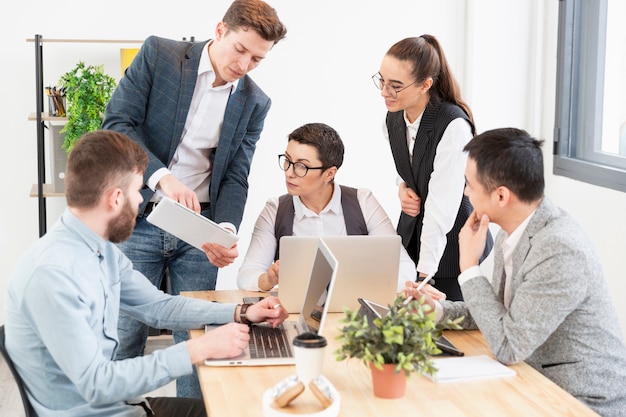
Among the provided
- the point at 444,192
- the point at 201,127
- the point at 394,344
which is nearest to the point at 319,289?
the point at 394,344

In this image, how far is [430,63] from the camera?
8.49ft

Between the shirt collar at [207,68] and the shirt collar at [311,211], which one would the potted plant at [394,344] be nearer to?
the shirt collar at [311,211]

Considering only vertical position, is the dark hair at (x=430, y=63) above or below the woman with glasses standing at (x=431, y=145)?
above

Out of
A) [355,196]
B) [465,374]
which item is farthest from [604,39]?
[465,374]

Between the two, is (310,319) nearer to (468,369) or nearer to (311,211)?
(468,369)

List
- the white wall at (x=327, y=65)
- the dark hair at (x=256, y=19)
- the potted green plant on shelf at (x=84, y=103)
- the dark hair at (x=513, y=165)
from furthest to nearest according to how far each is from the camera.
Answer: the white wall at (x=327, y=65) < the potted green plant on shelf at (x=84, y=103) < the dark hair at (x=256, y=19) < the dark hair at (x=513, y=165)

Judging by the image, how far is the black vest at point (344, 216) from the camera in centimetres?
267

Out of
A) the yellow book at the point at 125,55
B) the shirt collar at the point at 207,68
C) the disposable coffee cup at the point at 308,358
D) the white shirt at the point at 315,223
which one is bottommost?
the disposable coffee cup at the point at 308,358

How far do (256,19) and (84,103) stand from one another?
1602mm

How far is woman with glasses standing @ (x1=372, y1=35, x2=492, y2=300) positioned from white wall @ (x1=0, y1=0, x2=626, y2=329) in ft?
4.47

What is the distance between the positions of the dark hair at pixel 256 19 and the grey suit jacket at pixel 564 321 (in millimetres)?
1027

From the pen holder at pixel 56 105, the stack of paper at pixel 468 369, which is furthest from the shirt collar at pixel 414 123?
the pen holder at pixel 56 105

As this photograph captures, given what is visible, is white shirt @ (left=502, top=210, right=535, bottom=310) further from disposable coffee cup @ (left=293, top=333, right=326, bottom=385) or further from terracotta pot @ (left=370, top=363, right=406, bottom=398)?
disposable coffee cup @ (left=293, top=333, right=326, bottom=385)

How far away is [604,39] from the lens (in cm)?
378
